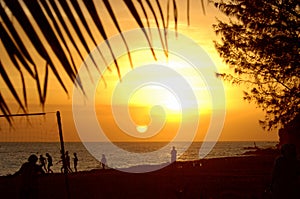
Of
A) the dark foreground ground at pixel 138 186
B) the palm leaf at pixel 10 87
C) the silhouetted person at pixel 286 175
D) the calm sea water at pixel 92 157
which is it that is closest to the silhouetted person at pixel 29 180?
the dark foreground ground at pixel 138 186

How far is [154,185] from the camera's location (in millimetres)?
19422

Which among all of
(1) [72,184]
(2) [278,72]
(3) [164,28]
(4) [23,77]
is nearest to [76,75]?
(4) [23,77]

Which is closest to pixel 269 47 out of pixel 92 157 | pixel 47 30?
pixel 47 30

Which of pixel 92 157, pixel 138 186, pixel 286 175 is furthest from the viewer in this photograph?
pixel 92 157

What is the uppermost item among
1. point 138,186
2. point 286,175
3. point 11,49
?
point 11,49

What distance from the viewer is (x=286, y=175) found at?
823 centimetres

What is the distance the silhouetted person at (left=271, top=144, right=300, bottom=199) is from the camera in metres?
8.22

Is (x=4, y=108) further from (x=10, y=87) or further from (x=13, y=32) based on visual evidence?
(x=13, y=32)

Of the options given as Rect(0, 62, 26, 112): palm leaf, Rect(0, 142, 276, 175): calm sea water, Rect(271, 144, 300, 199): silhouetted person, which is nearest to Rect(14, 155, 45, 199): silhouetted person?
Rect(271, 144, 300, 199): silhouetted person

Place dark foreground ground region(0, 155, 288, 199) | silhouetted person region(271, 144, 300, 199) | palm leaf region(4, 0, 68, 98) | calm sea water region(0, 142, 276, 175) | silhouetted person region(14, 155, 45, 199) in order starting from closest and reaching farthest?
palm leaf region(4, 0, 68, 98) → silhouetted person region(271, 144, 300, 199) → silhouetted person region(14, 155, 45, 199) → dark foreground ground region(0, 155, 288, 199) → calm sea water region(0, 142, 276, 175)

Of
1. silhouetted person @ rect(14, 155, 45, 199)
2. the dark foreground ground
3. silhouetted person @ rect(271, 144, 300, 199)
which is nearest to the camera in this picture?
silhouetted person @ rect(271, 144, 300, 199)

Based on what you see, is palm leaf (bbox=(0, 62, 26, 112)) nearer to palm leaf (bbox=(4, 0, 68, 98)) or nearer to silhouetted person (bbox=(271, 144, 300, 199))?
palm leaf (bbox=(4, 0, 68, 98))

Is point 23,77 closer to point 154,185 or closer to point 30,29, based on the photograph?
point 30,29

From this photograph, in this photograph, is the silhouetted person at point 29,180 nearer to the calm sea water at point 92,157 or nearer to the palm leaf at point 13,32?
the palm leaf at point 13,32
